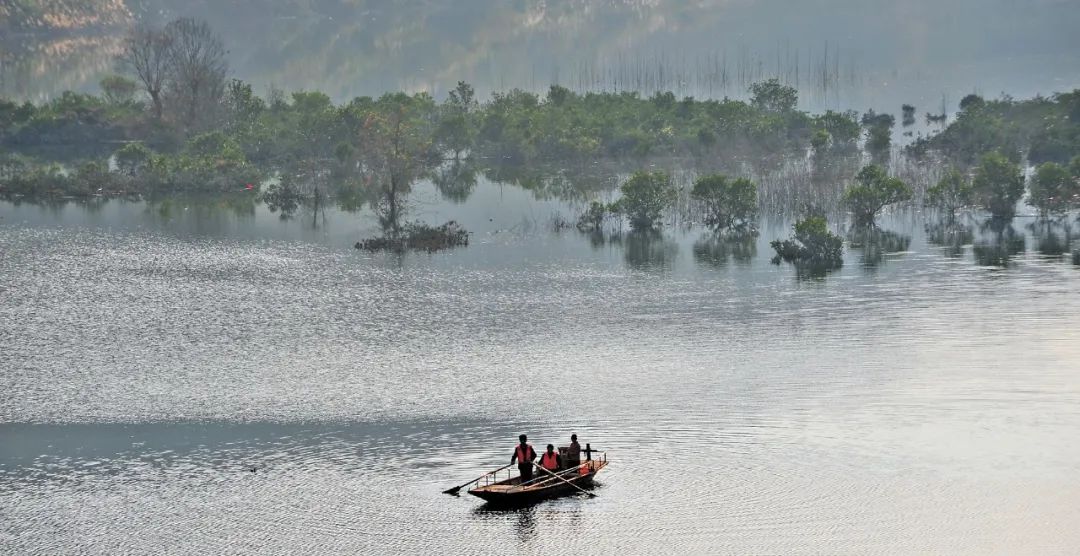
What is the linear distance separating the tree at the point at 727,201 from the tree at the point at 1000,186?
1737cm

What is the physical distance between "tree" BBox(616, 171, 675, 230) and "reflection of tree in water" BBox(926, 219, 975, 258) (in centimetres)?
1801

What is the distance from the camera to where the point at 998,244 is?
293ft

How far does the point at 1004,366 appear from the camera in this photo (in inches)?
2227

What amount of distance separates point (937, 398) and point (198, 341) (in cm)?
3157

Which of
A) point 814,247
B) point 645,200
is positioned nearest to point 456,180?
point 645,200

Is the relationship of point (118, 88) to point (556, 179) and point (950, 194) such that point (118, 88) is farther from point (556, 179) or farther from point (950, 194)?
point (950, 194)

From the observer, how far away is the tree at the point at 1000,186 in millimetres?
98062

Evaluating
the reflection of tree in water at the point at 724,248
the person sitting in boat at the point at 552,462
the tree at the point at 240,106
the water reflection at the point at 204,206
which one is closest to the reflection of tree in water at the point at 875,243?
the reflection of tree in water at the point at 724,248

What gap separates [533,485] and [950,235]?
59210 mm

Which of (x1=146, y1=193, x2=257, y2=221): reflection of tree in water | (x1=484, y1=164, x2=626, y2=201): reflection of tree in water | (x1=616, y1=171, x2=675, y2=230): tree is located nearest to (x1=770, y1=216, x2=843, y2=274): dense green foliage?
(x1=616, y1=171, x2=675, y2=230): tree

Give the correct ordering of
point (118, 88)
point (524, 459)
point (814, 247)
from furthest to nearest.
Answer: point (118, 88)
point (814, 247)
point (524, 459)

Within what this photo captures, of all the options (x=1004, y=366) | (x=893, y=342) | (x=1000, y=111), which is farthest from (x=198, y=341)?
(x=1000, y=111)

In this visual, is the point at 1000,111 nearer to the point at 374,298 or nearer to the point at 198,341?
the point at 374,298

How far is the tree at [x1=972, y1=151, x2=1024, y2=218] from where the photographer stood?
322 feet
